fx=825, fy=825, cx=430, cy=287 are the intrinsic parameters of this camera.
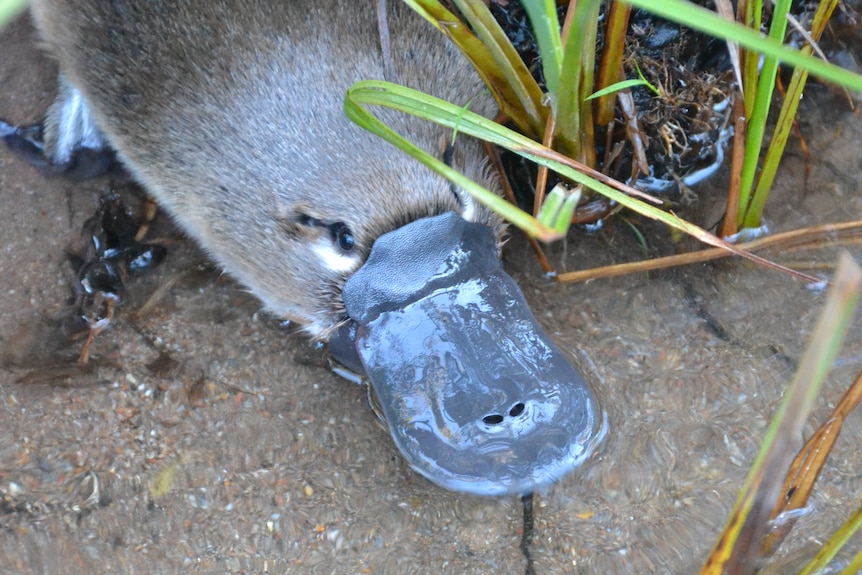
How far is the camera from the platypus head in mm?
1396

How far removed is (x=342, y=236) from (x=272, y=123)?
0.82 feet

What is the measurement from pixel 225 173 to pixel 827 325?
122 cm

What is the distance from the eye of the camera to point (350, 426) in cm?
174

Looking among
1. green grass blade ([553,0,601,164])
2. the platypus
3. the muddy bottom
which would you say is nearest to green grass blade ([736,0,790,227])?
the muddy bottom

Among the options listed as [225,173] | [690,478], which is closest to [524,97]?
[225,173]

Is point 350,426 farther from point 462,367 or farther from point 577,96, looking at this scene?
point 577,96

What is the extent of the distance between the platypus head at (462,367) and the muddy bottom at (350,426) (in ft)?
0.57

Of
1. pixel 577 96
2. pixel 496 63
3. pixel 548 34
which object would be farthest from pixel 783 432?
pixel 496 63

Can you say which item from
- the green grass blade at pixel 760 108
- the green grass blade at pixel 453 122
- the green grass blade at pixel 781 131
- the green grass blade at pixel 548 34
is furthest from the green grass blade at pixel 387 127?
the green grass blade at pixel 781 131

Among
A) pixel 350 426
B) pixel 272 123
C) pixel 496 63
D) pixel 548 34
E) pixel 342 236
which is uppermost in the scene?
pixel 548 34

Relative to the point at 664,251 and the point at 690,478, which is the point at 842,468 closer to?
the point at 690,478

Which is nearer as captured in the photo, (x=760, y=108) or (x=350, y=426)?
(x=760, y=108)

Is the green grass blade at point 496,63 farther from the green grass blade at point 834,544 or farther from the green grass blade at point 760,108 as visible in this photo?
the green grass blade at point 834,544

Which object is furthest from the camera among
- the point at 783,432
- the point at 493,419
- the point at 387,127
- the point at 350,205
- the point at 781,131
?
the point at 781,131
